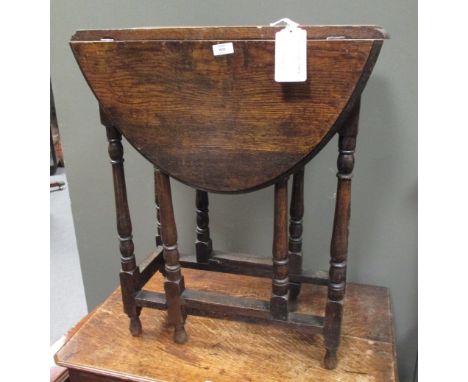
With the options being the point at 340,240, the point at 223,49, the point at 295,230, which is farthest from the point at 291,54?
the point at 295,230

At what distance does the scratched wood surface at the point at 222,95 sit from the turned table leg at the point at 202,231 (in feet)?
0.98

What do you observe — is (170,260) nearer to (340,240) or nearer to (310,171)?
(340,240)

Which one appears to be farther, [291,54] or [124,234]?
[124,234]

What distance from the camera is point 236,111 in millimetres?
748

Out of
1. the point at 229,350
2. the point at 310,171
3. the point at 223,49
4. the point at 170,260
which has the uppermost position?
the point at 223,49

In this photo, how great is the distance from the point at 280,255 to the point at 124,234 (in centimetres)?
37

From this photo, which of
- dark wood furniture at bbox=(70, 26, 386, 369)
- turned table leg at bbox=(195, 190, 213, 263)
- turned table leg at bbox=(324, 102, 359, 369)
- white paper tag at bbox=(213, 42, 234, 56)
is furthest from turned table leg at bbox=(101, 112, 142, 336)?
turned table leg at bbox=(324, 102, 359, 369)

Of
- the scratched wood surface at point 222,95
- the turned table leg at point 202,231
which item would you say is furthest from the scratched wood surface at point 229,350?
the scratched wood surface at point 222,95

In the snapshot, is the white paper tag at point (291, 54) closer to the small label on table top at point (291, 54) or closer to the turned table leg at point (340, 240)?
the small label on table top at point (291, 54)

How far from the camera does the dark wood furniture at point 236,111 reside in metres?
Result: 0.69

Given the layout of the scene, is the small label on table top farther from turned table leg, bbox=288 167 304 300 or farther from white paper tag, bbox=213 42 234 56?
turned table leg, bbox=288 167 304 300

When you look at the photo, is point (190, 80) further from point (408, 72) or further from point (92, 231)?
point (92, 231)

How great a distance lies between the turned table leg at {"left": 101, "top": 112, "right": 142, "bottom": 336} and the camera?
2.93ft
